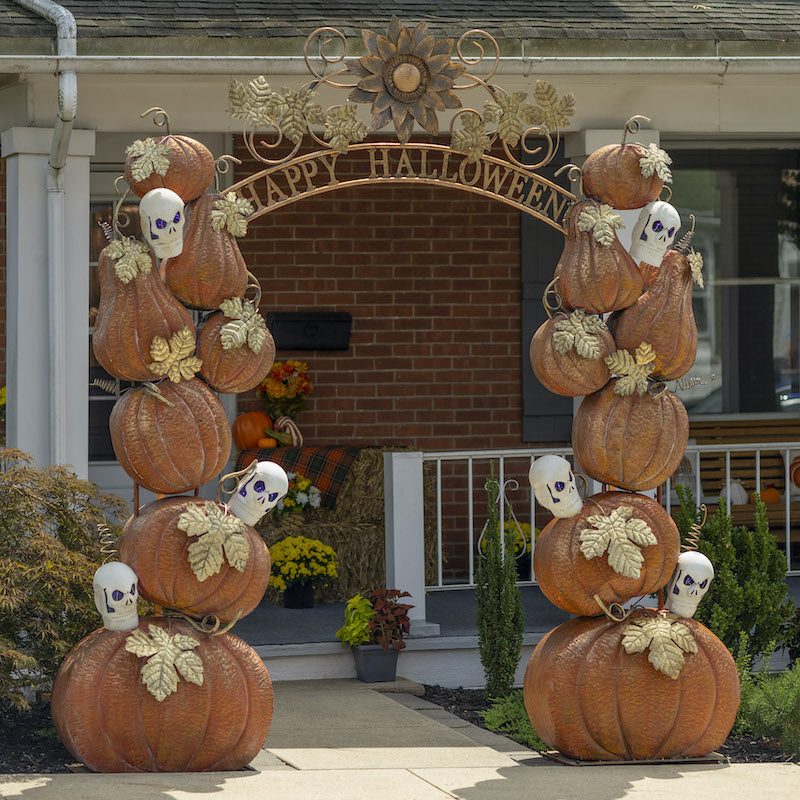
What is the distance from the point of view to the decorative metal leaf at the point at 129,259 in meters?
5.02

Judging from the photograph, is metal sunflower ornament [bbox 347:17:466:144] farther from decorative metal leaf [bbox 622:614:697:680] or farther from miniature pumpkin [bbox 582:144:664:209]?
decorative metal leaf [bbox 622:614:697:680]

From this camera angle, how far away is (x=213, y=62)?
6.17m

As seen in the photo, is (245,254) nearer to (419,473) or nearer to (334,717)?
(419,473)

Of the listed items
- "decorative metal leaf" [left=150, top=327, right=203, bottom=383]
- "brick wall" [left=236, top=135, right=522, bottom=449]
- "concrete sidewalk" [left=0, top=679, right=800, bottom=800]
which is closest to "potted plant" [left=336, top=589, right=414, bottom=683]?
"concrete sidewalk" [left=0, top=679, right=800, bottom=800]

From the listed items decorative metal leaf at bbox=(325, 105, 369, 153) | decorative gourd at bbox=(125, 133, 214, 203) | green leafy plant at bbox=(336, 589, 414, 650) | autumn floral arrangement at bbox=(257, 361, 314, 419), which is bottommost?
green leafy plant at bbox=(336, 589, 414, 650)

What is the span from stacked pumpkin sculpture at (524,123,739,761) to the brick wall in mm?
3505

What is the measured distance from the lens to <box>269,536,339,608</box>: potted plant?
7.67m

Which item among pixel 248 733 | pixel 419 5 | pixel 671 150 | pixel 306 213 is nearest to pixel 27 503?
pixel 248 733

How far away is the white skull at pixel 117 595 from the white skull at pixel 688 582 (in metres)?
2.09

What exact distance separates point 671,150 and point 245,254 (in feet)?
9.60

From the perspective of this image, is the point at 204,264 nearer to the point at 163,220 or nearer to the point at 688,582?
the point at 163,220

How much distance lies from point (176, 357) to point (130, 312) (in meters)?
0.23

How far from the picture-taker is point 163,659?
4961 millimetres

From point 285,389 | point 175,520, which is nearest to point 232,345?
point 175,520
